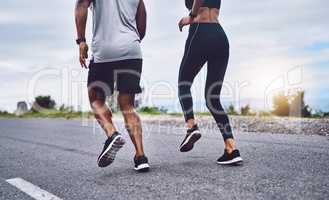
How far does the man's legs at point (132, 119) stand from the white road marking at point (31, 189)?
966 mm

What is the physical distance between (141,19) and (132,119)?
3.23 feet

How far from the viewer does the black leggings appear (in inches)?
157

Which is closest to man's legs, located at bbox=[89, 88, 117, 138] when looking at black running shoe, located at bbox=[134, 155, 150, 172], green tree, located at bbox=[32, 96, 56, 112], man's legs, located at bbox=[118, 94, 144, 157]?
man's legs, located at bbox=[118, 94, 144, 157]

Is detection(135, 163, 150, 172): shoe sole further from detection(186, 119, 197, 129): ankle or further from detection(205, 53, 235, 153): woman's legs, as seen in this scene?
detection(205, 53, 235, 153): woman's legs

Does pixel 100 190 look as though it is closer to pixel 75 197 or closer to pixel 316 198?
pixel 75 197

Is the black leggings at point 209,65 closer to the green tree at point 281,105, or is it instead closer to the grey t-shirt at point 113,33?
the grey t-shirt at point 113,33

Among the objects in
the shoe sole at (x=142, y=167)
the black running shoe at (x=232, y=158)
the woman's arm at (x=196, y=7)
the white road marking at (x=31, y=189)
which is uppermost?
the woman's arm at (x=196, y=7)

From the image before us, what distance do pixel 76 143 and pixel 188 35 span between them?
3.48 m

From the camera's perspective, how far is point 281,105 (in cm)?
1655

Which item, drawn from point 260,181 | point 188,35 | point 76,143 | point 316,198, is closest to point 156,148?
point 76,143

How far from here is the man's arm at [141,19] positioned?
398cm

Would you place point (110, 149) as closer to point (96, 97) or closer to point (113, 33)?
point (96, 97)

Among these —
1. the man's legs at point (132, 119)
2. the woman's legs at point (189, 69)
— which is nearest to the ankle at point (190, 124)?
the woman's legs at point (189, 69)

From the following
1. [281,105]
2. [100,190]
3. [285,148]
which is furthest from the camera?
[281,105]
